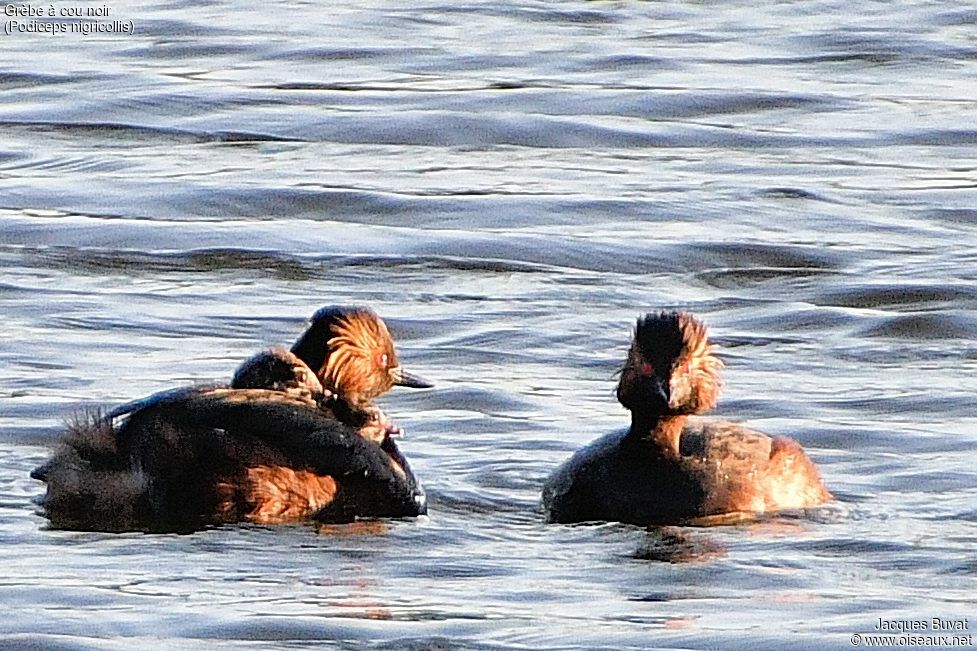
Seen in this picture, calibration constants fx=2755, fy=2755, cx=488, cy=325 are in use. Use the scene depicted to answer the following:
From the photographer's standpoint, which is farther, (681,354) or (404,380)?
(404,380)

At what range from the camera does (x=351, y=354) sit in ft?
34.1

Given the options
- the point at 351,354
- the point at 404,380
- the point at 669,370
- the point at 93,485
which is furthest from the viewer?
the point at 404,380

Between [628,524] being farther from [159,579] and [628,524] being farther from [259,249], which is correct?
[259,249]

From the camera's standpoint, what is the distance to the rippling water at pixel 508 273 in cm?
876

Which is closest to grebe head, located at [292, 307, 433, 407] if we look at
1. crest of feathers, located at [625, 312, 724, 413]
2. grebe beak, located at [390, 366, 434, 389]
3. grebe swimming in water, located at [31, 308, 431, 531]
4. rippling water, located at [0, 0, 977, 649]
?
grebe beak, located at [390, 366, 434, 389]

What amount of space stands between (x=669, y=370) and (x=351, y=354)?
3.95 feet

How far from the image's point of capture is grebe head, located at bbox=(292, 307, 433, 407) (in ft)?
34.1

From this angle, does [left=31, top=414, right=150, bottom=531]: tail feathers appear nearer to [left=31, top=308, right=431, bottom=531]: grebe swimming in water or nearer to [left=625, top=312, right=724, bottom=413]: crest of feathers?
[left=31, top=308, right=431, bottom=531]: grebe swimming in water

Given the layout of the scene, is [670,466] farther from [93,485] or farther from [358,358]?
[93,485]

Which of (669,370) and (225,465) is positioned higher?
(669,370)

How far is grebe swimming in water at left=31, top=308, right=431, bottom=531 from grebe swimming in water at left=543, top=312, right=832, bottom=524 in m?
0.66

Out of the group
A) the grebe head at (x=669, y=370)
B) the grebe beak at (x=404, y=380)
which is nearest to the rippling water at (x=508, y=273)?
the grebe beak at (x=404, y=380)

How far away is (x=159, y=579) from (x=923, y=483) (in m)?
3.23

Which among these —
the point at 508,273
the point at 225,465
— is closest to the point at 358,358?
the point at 225,465
